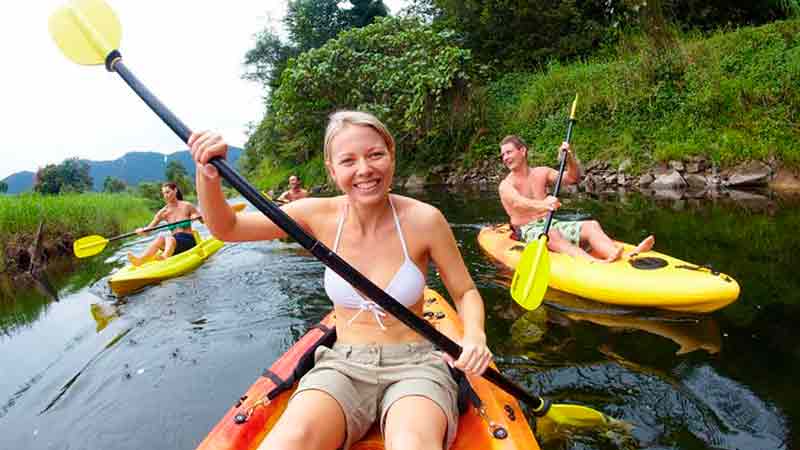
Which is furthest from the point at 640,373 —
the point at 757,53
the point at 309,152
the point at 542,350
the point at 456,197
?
the point at 309,152

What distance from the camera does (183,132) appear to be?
1.46m

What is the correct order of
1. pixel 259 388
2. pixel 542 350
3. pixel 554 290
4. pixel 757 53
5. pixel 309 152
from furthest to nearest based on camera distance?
pixel 309 152, pixel 757 53, pixel 554 290, pixel 542 350, pixel 259 388

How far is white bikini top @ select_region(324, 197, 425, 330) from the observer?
1.60m

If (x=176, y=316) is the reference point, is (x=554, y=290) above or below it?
below

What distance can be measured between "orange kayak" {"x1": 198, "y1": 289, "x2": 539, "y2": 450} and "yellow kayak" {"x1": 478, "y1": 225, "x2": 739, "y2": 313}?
1792 millimetres

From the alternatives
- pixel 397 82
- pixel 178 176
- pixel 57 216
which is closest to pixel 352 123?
pixel 57 216

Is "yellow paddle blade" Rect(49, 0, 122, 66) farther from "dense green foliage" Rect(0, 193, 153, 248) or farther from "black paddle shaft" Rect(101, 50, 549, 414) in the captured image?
"dense green foliage" Rect(0, 193, 153, 248)

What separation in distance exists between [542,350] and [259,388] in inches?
68.5

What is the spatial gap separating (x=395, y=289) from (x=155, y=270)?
4.52 meters

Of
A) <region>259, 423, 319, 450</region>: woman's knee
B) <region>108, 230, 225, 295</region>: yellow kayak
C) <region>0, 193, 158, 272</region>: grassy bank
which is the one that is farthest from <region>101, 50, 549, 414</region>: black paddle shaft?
<region>0, 193, 158, 272</region>: grassy bank

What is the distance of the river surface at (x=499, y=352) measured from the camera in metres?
2.23

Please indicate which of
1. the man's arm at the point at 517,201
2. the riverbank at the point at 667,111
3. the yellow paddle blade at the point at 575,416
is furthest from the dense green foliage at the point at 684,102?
the yellow paddle blade at the point at 575,416

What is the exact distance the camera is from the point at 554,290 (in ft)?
12.7

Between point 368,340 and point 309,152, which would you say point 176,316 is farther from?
point 309,152
